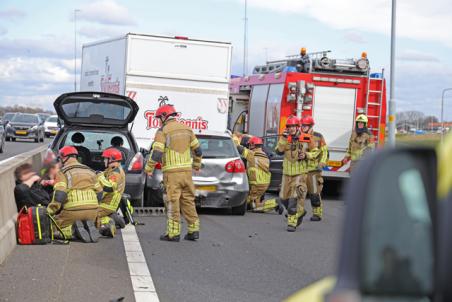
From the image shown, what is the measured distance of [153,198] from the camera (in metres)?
15.2

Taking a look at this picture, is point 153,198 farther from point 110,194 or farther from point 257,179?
point 110,194

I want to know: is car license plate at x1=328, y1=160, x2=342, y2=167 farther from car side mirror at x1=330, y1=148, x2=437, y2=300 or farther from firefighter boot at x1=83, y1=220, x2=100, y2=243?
car side mirror at x1=330, y1=148, x2=437, y2=300

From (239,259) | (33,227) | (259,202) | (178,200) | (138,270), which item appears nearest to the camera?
(138,270)

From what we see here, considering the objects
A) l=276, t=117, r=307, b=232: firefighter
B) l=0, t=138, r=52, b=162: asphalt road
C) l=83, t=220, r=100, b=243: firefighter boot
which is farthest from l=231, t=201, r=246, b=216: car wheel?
l=0, t=138, r=52, b=162: asphalt road

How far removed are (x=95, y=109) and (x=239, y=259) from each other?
201 inches

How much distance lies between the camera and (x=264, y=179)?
16.1m

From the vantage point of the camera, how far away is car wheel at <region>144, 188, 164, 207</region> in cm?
1505

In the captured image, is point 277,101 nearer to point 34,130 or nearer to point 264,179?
point 264,179

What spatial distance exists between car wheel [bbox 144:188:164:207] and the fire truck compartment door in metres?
6.01

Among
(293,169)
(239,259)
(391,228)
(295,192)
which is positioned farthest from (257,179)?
(391,228)

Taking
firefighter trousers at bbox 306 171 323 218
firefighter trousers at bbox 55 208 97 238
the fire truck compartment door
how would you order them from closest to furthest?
firefighter trousers at bbox 55 208 97 238 < firefighter trousers at bbox 306 171 323 218 < the fire truck compartment door

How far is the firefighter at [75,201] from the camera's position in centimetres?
1059

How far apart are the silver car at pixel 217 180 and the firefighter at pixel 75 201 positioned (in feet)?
12.7

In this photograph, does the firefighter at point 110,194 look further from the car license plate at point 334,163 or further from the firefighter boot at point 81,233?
the car license plate at point 334,163
